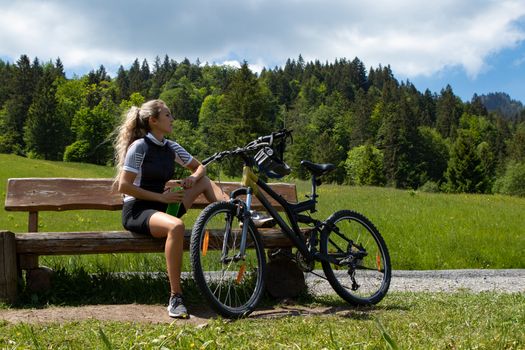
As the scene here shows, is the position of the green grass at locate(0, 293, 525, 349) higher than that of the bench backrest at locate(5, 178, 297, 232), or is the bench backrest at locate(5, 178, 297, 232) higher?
the bench backrest at locate(5, 178, 297, 232)

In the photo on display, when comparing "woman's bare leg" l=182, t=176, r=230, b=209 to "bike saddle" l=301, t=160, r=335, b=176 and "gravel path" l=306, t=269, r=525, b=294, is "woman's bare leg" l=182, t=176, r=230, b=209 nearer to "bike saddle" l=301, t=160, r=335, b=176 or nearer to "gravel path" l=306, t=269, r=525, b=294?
"bike saddle" l=301, t=160, r=335, b=176

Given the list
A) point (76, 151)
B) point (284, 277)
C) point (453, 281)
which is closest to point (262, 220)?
point (284, 277)

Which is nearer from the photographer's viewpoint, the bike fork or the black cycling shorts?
the bike fork

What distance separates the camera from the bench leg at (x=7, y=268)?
17.6ft

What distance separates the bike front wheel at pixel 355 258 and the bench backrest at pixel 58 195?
7.90 ft

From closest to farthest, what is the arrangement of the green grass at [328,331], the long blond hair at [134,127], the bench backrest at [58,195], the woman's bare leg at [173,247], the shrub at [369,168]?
the green grass at [328,331] → the woman's bare leg at [173,247] → the long blond hair at [134,127] → the bench backrest at [58,195] → the shrub at [369,168]

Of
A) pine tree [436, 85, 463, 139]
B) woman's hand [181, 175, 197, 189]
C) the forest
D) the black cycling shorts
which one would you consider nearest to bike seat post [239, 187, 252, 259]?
woman's hand [181, 175, 197, 189]

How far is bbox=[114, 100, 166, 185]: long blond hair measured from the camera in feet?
19.0

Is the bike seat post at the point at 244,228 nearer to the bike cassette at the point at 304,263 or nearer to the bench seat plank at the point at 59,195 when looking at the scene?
the bike cassette at the point at 304,263

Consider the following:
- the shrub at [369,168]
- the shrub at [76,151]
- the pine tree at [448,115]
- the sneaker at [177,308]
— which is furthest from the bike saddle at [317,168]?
the pine tree at [448,115]

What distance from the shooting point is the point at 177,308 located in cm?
501

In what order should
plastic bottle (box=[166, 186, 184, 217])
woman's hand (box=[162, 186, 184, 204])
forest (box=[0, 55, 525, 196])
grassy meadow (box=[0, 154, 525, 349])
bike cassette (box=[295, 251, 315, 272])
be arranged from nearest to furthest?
grassy meadow (box=[0, 154, 525, 349]) → woman's hand (box=[162, 186, 184, 204]) → plastic bottle (box=[166, 186, 184, 217]) → bike cassette (box=[295, 251, 315, 272]) → forest (box=[0, 55, 525, 196])

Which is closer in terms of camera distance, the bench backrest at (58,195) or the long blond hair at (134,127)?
the long blond hair at (134,127)

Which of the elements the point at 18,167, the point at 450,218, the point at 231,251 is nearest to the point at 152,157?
the point at 231,251
